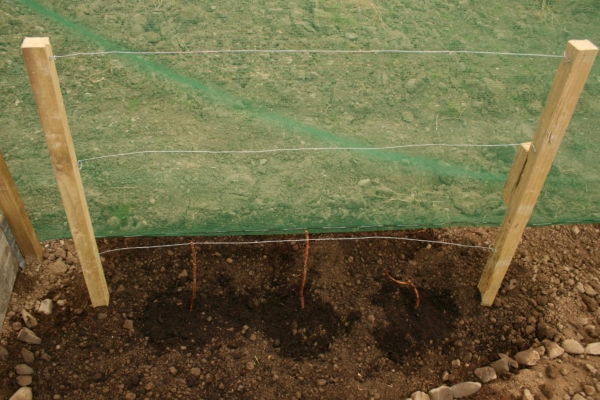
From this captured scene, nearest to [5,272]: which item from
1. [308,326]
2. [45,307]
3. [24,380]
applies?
[45,307]

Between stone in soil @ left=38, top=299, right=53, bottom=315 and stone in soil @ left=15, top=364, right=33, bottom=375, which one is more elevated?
stone in soil @ left=38, top=299, right=53, bottom=315

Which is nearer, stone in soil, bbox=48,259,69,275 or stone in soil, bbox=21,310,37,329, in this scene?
stone in soil, bbox=21,310,37,329

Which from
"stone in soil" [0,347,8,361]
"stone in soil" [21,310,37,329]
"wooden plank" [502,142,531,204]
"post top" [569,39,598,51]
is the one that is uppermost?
"post top" [569,39,598,51]

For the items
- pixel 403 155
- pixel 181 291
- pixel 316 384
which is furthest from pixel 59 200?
pixel 403 155

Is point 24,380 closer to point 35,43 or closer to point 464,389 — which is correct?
point 35,43

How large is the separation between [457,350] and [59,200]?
6.87ft

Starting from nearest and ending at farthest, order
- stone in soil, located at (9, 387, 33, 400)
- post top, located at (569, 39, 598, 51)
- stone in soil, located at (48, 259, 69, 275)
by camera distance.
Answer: post top, located at (569, 39, 598, 51) < stone in soil, located at (9, 387, 33, 400) < stone in soil, located at (48, 259, 69, 275)

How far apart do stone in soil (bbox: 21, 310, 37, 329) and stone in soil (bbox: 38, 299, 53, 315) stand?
0.17ft

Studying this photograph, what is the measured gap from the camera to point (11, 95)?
267cm

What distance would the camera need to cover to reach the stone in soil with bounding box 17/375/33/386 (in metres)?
2.61

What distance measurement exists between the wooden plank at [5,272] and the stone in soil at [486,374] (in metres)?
2.27

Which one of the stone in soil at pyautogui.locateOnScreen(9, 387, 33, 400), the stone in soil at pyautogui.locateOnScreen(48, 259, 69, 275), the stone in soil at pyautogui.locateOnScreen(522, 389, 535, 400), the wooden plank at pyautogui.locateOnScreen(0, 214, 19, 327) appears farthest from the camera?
the stone in soil at pyautogui.locateOnScreen(48, 259, 69, 275)

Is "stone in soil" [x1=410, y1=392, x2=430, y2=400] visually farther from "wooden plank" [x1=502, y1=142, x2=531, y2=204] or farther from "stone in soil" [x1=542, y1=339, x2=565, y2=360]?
"wooden plank" [x1=502, y1=142, x2=531, y2=204]

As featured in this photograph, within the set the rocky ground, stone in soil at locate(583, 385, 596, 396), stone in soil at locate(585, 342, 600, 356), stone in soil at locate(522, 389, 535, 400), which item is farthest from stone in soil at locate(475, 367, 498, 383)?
stone in soil at locate(585, 342, 600, 356)
